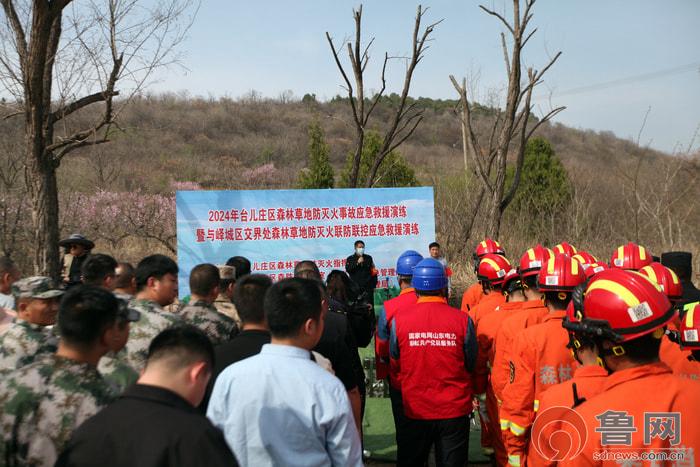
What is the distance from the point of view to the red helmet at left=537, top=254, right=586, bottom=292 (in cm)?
416

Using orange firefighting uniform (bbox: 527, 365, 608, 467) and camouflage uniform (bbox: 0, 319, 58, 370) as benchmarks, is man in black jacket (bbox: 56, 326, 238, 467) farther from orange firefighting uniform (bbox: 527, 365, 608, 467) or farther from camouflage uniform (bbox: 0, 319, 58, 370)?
camouflage uniform (bbox: 0, 319, 58, 370)

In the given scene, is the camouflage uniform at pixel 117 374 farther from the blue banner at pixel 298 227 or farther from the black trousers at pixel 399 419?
the blue banner at pixel 298 227

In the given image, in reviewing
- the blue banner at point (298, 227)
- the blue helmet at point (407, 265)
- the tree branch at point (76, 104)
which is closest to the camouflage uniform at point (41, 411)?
the blue helmet at point (407, 265)

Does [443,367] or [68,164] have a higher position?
[68,164]

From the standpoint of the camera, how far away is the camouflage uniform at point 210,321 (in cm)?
Result: 420

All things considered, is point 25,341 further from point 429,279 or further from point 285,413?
point 429,279

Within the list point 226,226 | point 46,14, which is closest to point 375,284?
point 226,226

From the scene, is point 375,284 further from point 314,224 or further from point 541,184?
point 541,184

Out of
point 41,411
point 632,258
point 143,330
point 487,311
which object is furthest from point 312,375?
point 632,258

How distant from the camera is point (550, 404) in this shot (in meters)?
2.56

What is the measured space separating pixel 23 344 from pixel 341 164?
41.3 meters

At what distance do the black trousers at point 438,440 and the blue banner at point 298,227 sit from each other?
6356mm

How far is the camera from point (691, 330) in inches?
124

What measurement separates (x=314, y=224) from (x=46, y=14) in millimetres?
5617
